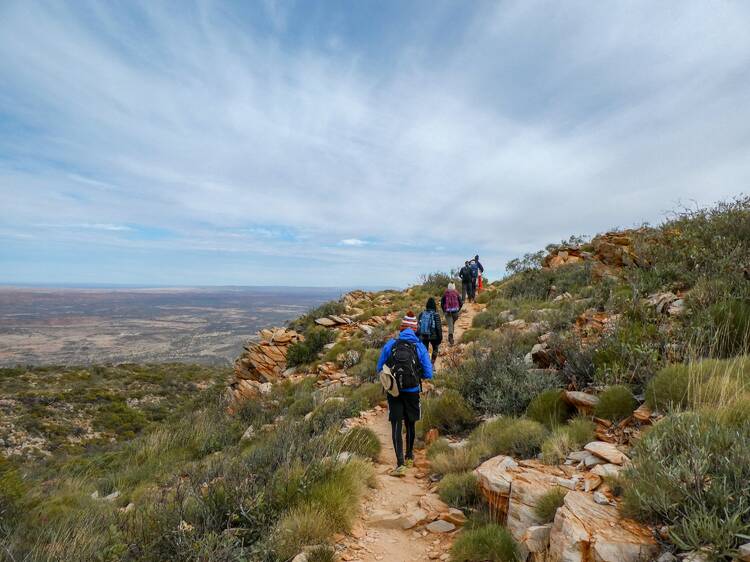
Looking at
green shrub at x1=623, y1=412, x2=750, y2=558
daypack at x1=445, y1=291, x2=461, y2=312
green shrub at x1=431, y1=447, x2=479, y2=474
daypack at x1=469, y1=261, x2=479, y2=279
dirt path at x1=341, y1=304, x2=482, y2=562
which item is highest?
daypack at x1=469, y1=261, x2=479, y2=279

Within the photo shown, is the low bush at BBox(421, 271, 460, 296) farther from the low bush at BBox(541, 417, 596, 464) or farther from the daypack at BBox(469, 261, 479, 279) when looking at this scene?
the low bush at BBox(541, 417, 596, 464)

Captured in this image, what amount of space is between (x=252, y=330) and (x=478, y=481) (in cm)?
15004

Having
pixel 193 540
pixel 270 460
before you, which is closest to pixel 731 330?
pixel 270 460

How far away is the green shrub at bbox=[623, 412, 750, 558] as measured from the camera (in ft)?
8.04

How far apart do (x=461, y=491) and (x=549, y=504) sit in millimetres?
1314

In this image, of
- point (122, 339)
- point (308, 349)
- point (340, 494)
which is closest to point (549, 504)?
point (340, 494)

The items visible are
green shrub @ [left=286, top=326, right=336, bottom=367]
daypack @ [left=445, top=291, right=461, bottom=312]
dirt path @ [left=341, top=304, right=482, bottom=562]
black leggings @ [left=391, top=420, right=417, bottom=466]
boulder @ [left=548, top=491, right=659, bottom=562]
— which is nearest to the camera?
boulder @ [left=548, top=491, right=659, bottom=562]

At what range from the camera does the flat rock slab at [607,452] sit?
4.00 metres

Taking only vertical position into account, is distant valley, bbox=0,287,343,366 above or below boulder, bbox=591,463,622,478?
below

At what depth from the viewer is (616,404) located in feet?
16.9

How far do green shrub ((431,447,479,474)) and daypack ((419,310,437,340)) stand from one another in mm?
4922

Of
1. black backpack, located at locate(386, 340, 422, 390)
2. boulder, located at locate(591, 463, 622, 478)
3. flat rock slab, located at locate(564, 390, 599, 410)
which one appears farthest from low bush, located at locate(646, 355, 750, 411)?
black backpack, located at locate(386, 340, 422, 390)

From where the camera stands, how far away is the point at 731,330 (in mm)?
6137

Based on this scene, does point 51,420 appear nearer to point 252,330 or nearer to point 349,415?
point 349,415
